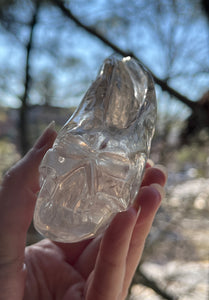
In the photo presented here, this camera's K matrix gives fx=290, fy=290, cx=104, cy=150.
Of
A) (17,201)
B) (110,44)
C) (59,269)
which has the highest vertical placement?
(110,44)

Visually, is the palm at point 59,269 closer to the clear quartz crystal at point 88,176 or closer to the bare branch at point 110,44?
the clear quartz crystal at point 88,176

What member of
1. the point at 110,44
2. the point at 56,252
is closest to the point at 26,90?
the point at 110,44

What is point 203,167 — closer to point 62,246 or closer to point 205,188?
point 205,188

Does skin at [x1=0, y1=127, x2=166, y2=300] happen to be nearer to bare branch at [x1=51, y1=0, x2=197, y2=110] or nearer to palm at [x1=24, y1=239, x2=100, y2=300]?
palm at [x1=24, y1=239, x2=100, y2=300]

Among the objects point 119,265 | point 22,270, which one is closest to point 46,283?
point 22,270

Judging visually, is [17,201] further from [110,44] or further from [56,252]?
[110,44]

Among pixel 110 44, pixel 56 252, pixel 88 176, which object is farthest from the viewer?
pixel 110 44

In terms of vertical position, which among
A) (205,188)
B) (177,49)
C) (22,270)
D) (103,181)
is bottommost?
(205,188)
